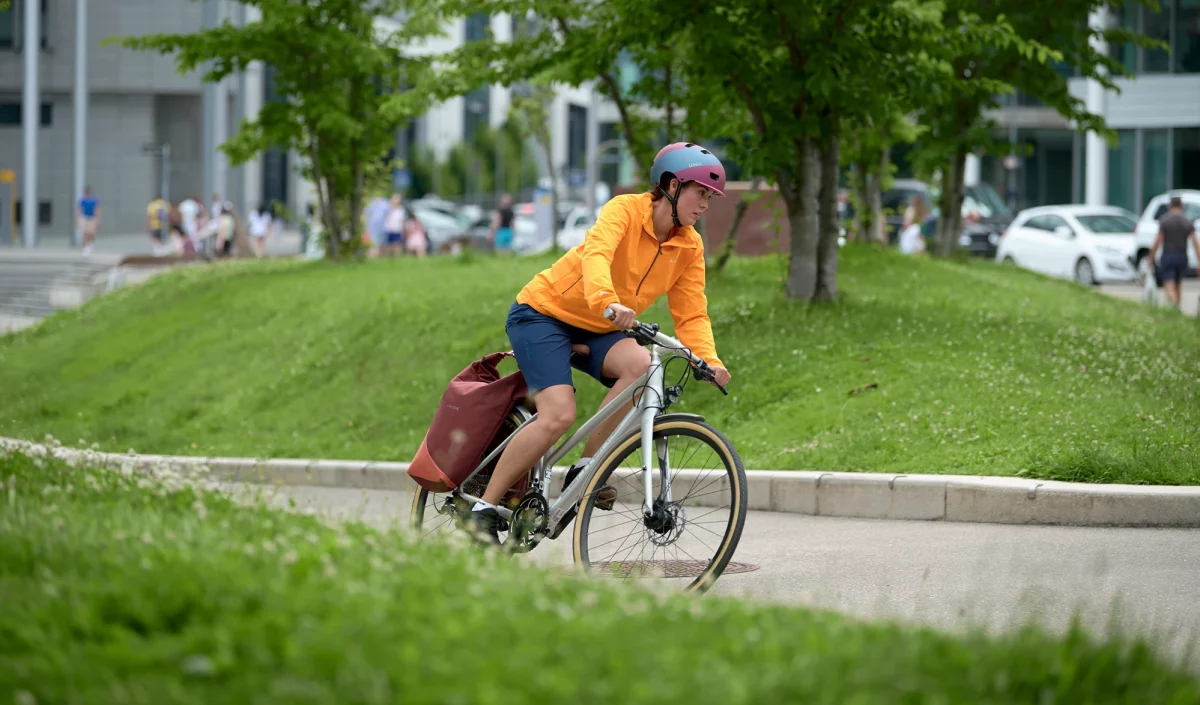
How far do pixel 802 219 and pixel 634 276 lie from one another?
780 cm

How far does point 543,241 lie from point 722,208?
17.2 meters

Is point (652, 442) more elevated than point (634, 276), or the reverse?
point (634, 276)

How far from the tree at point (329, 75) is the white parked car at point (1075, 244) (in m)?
14.5

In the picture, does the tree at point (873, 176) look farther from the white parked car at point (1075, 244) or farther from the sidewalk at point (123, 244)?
the sidewalk at point (123, 244)

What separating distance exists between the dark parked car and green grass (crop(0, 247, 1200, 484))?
62.0ft

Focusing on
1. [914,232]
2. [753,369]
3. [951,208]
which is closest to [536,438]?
[753,369]

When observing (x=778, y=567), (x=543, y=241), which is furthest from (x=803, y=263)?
(x=543, y=241)

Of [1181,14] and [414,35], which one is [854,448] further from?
[1181,14]

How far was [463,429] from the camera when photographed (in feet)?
22.3

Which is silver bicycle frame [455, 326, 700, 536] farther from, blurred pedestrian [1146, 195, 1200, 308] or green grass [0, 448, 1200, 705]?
blurred pedestrian [1146, 195, 1200, 308]

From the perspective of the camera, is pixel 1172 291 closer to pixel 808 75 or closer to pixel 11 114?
pixel 808 75

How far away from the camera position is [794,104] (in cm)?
1370

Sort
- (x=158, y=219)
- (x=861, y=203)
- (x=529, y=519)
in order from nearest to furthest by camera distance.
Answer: (x=529, y=519), (x=861, y=203), (x=158, y=219)

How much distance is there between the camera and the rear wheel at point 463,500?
21.8 ft
